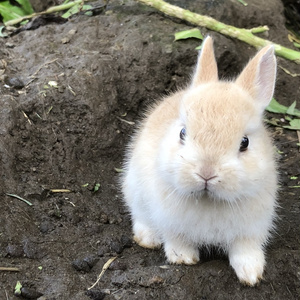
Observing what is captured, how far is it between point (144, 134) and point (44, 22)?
2631 mm

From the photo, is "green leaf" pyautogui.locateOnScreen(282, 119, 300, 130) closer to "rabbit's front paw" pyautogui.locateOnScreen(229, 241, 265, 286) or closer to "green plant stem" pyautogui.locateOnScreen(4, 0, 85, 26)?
"rabbit's front paw" pyautogui.locateOnScreen(229, 241, 265, 286)

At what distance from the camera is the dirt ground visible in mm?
3514

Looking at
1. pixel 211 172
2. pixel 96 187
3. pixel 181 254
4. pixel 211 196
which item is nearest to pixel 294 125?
pixel 96 187

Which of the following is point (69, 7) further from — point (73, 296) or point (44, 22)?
point (73, 296)

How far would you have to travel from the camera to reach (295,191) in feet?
15.0

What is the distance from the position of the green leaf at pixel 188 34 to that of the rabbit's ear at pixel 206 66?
2.01 m

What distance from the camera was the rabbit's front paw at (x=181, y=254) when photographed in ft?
12.3

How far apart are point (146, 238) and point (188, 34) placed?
257 centimetres

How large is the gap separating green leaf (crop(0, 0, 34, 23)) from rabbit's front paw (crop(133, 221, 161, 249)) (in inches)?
144

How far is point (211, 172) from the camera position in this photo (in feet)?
9.38

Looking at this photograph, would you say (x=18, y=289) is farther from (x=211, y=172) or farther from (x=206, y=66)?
(x=206, y=66)

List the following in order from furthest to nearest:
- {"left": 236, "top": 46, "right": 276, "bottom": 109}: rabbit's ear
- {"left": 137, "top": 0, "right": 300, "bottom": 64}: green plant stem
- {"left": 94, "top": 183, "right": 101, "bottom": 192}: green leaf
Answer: {"left": 137, "top": 0, "right": 300, "bottom": 64}: green plant stem → {"left": 94, "top": 183, "right": 101, "bottom": 192}: green leaf → {"left": 236, "top": 46, "right": 276, "bottom": 109}: rabbit's ear

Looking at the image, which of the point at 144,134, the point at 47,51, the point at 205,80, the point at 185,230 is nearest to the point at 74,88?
the point at 47,51

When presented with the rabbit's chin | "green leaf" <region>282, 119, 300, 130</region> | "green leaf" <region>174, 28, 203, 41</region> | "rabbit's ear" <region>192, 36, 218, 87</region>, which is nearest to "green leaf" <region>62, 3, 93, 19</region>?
"green leaf" <region>174, 28, 203, 41</region>
